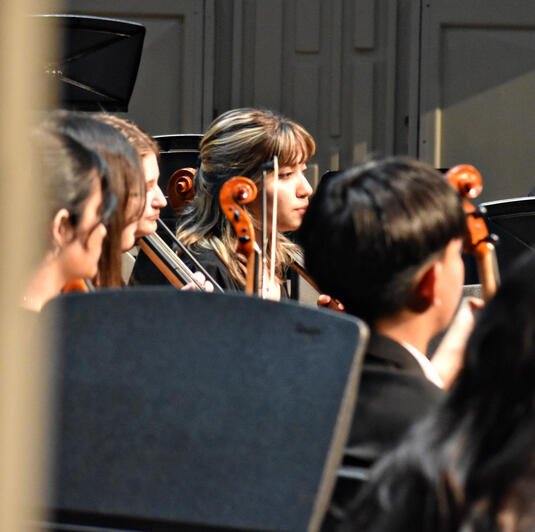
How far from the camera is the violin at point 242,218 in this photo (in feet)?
6.57

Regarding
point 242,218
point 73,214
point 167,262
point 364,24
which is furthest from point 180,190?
point 364,24

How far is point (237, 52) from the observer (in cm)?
443

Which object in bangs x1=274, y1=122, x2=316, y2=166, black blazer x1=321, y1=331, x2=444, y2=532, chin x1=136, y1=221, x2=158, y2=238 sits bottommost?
black blazer x1=321, y1=331, x2=444, y2=532

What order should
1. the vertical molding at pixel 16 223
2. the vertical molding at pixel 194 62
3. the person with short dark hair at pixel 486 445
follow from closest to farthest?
the vertical molding at pixel 16 223 < the person with short dark hair at pixel 486 445 < the vertical molding at pixel 194 62

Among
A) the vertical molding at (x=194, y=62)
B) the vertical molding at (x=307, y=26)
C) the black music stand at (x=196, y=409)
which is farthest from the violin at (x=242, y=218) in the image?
the vertical molding at (x=307, y=26)

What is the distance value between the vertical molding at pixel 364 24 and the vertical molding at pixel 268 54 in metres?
0.30

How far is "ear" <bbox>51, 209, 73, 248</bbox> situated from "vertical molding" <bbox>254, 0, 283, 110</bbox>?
10.1ft

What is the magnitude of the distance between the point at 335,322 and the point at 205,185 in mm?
1686

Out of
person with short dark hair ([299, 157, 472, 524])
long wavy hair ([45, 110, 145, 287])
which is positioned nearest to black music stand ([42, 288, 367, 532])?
person with short dark hair ([299, 157, 472, 524])

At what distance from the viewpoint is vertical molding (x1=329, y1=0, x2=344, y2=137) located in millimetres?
4441

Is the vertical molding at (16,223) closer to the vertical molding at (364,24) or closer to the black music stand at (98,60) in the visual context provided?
the black music stand at (98,60)

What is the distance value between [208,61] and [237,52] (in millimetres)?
119

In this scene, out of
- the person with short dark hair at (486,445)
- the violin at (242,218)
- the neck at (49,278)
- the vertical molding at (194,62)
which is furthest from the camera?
the vertical molding at (194,62)

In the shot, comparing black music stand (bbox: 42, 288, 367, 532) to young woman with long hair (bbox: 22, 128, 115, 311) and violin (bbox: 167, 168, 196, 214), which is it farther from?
violin (bbox: 167, 168, 196, 214)
